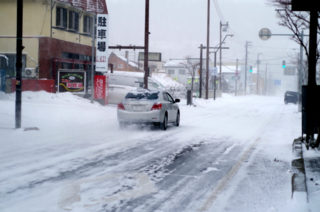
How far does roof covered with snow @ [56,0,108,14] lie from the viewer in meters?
30.8

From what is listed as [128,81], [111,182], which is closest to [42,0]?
[128,81]

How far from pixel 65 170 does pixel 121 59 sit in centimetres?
8760

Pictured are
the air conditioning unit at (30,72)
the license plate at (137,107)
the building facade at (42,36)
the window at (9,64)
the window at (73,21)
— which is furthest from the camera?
the window at (73,21)

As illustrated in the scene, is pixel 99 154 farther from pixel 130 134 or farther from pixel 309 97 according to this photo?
pixel 309 97

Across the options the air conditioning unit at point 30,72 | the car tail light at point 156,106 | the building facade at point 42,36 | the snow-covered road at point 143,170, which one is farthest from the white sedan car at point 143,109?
the air conditioning unit at point 30,72

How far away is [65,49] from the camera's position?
3061cm

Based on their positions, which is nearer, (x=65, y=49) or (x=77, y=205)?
(x=77, y=205)

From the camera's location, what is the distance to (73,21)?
31.9 meters

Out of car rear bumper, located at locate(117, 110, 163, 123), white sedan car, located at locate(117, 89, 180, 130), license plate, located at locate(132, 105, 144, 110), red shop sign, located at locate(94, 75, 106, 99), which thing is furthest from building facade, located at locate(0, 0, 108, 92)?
car rear bumper, located at locate(117, 110, 163, 123)

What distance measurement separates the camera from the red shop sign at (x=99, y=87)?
82.7ft

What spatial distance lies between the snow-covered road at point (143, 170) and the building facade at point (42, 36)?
605 inches

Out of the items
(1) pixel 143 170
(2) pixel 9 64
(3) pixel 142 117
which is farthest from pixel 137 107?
(2) pixel 9 64

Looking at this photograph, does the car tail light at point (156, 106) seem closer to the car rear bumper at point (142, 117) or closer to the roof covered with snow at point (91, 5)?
the car rear bumper at point (142, 117)

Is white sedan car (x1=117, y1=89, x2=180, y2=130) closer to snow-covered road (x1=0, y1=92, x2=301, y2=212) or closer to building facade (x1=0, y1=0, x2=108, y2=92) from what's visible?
snow-covered road (x1=0, y1=92, x2=301, y2=212)
